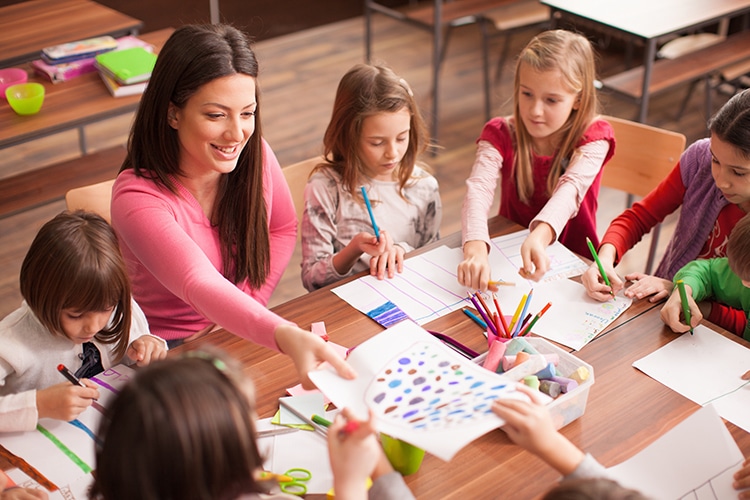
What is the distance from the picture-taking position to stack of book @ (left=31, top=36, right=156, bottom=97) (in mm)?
2729

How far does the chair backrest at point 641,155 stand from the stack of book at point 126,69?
1.49 metres

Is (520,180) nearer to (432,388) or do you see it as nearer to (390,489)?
(432,388)

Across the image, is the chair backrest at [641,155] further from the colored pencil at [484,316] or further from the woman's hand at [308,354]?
the woman's hand at [308,354]

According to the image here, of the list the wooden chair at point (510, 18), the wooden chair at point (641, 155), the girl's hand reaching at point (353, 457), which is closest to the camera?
the girl's hand reaching at point (353, 457)

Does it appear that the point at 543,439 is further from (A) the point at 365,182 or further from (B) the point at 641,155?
(B) the point at 641,155

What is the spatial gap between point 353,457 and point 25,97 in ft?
6.65

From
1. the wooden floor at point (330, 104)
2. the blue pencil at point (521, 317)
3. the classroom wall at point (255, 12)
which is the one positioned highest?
the blue pencil at point (521, 317)

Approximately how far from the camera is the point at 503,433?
127cm

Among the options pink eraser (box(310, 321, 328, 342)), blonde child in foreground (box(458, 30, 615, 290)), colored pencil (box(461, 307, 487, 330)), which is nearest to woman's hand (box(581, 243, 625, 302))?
blonde child in foreground (box(458, 30, 615, 290))

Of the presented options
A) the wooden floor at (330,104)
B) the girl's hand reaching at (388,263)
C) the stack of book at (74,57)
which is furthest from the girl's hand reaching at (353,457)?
the stack of book at (74,57)

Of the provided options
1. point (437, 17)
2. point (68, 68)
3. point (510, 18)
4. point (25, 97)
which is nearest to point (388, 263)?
point (25, 97)

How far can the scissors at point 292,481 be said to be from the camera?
1.16 m

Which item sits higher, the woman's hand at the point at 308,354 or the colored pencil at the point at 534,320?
the woman's hand at the point at 308,354

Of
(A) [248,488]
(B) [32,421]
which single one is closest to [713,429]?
(A) [248,488]
